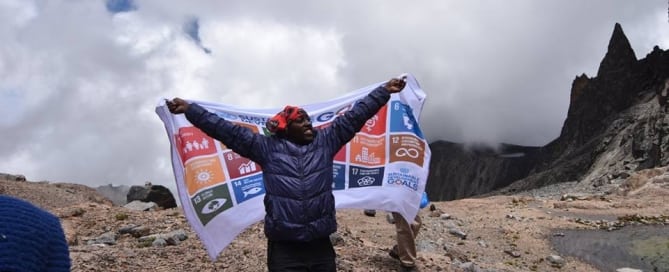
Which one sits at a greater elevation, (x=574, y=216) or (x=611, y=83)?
(x=611, y=83)

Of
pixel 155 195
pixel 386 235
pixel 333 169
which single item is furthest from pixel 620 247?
pixel 155 195

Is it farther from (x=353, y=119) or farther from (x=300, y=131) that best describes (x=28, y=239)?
(x=353, y=119)

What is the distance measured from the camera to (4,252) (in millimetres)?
1605

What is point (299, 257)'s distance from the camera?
3867 mm

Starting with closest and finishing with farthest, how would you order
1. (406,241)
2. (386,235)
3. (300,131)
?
(300,131) → (406,241) → (386,235)

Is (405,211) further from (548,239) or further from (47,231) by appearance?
(548,239)

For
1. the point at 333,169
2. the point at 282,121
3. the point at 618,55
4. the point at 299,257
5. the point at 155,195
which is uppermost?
the point at 618,55

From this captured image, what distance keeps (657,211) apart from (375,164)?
679 inches

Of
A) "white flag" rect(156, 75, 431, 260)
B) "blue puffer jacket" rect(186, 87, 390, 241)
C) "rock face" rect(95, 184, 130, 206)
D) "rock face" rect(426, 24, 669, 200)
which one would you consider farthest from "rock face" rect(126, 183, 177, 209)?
"rock face" rect(426, 24, 669, 200)

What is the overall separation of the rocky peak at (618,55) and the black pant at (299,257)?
93.1 metres

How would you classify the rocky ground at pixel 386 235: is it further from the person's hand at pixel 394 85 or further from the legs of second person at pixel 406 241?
the person's hand at pixel 394 85

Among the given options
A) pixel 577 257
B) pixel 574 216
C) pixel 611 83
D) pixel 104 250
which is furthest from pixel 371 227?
pixel 611 83

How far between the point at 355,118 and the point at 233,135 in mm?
987

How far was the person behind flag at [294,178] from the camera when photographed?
3.84m
